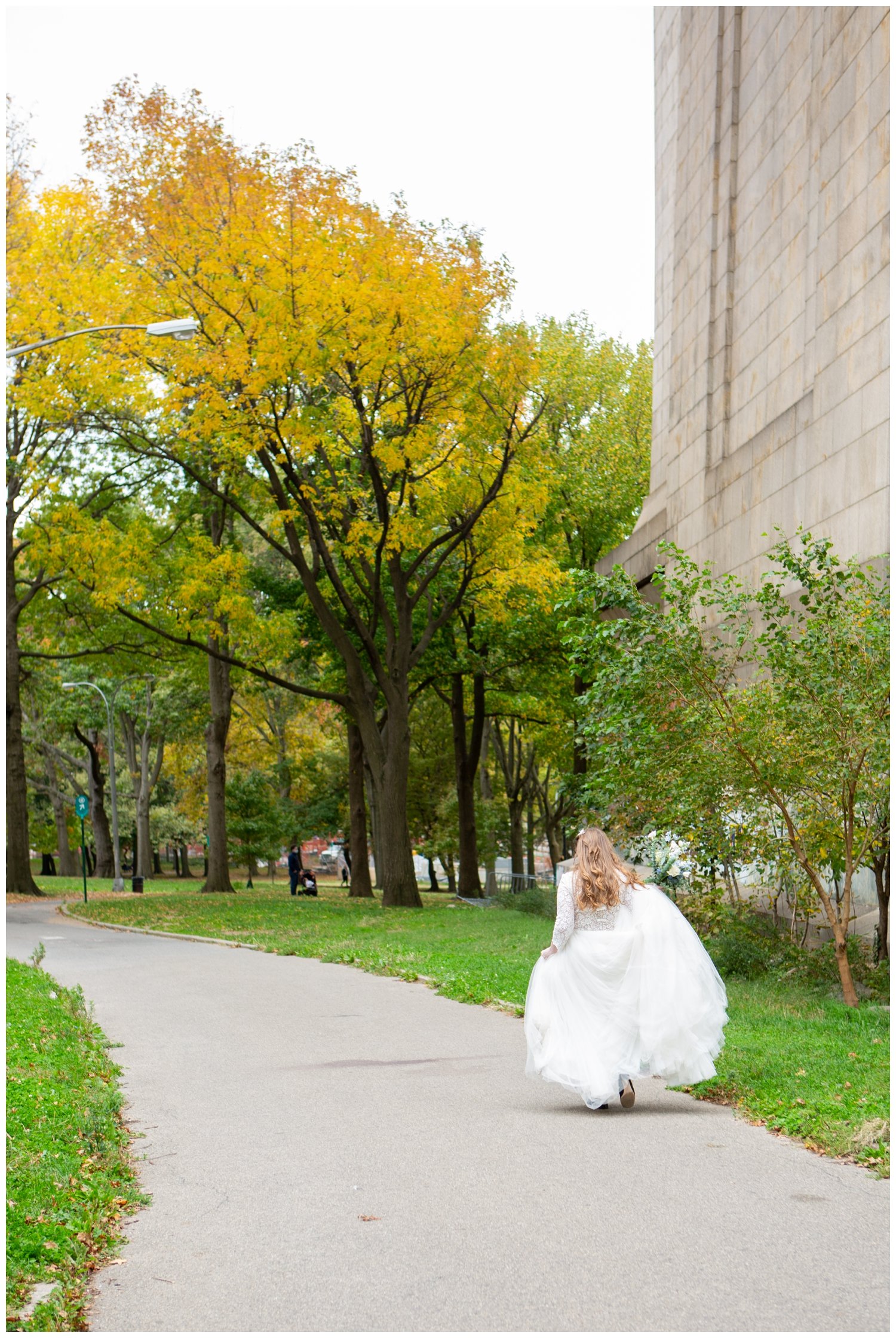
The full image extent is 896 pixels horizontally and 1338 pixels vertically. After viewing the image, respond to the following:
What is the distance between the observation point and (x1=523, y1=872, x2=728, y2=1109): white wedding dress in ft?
27.1

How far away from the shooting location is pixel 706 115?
971 inches

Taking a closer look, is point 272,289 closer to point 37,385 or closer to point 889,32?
point 37,385

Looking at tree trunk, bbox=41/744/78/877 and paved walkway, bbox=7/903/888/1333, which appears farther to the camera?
tree trunk, bbox=41/744/78/877

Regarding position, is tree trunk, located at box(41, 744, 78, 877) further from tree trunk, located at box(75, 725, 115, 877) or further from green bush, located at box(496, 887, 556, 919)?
green bush, located at box(496, 887, 556, 919)

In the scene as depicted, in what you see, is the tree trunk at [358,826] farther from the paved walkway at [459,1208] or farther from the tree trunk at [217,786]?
the paved walkway at [459,1208]

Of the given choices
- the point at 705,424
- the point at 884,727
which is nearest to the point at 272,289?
the point at 705,424

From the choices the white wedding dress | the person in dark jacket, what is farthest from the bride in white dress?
the person in dark jacket

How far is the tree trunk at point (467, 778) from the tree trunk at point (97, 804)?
22.0 meters

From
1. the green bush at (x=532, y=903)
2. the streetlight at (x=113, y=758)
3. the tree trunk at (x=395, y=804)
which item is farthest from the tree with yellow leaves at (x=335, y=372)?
the streetlight at (x=113, y=758)

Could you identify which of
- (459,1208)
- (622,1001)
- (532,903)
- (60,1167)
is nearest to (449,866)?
(532,903)

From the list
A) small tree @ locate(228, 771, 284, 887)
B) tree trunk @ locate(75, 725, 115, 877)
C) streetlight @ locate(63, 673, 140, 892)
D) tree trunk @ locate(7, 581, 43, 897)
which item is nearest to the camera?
tree trunk @ locate(7, 581, 43, 897)

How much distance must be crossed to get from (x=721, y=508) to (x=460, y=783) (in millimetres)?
15856

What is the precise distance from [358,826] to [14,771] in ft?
31.5

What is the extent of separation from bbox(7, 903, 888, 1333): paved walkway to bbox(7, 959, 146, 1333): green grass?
152 millimetres
